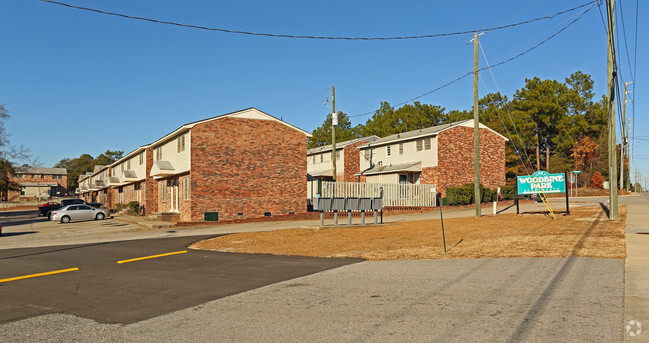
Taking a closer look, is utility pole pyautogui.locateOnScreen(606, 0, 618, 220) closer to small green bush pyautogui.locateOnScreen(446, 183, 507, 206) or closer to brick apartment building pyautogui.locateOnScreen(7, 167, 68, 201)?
small green bush pyautogui.locateOnScreen(446, 183, 507, 206)

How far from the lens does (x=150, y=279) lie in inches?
415

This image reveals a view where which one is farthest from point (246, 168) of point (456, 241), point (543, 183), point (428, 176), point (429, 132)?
point (456, 241)

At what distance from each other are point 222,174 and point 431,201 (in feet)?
58.3

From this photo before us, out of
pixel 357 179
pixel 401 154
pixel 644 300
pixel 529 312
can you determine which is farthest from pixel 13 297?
pixel 357 179

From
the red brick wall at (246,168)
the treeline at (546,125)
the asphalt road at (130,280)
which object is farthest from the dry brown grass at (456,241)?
the treeline at (546,125)

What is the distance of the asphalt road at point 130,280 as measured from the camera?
7797 mm

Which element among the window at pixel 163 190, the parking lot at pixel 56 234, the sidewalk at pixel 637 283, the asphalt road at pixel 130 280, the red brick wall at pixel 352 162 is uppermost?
the red brick wall at pixel 352 162

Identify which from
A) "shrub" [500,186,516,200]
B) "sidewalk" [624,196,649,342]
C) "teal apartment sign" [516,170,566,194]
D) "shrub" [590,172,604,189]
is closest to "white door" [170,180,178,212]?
"teal apartment sign" [516,170,566,194]

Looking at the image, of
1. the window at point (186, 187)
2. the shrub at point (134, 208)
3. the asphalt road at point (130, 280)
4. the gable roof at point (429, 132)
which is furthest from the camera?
the gable roof at point (429, 132)

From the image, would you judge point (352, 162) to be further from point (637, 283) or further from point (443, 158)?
point (637, 283)

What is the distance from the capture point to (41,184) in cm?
11056

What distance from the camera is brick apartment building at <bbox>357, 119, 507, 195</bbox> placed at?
136ft

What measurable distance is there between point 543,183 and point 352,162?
1174 inches

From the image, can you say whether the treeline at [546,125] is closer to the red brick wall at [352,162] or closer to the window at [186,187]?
the red brick wall at [352,162]
